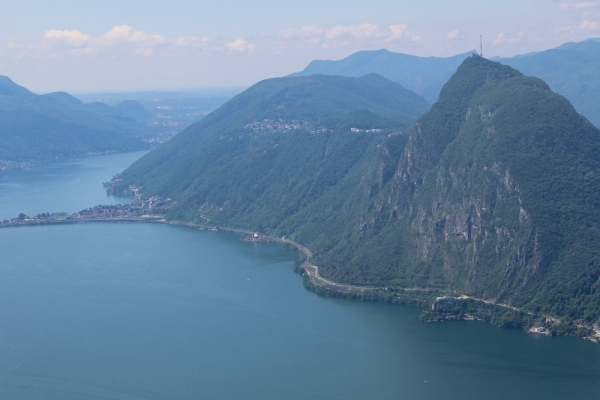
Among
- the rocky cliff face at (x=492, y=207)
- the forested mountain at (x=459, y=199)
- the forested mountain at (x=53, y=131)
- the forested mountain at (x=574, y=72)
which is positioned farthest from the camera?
the forested mountain at (x=574, y=72)

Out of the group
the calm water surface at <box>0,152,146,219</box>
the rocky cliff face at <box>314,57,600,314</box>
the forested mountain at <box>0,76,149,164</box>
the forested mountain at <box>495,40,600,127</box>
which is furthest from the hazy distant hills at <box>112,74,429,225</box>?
the forested mountain at <box>0,76,149,164</box>

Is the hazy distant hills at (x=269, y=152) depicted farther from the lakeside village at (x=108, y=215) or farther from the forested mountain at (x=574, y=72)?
the forested mountain at (x=574, y=72)

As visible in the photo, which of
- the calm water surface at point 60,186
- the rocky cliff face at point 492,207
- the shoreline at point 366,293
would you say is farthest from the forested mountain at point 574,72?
the calm water surface at point 60,186

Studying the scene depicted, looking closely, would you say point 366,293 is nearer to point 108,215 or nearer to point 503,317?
point 503,317

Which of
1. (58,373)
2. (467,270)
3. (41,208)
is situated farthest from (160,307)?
(41,208)

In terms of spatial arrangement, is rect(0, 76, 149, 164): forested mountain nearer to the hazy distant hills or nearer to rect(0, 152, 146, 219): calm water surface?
rect(0, 152, 146, 219): calm water surface

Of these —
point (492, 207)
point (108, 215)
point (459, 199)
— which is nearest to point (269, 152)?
point (108, 215)
